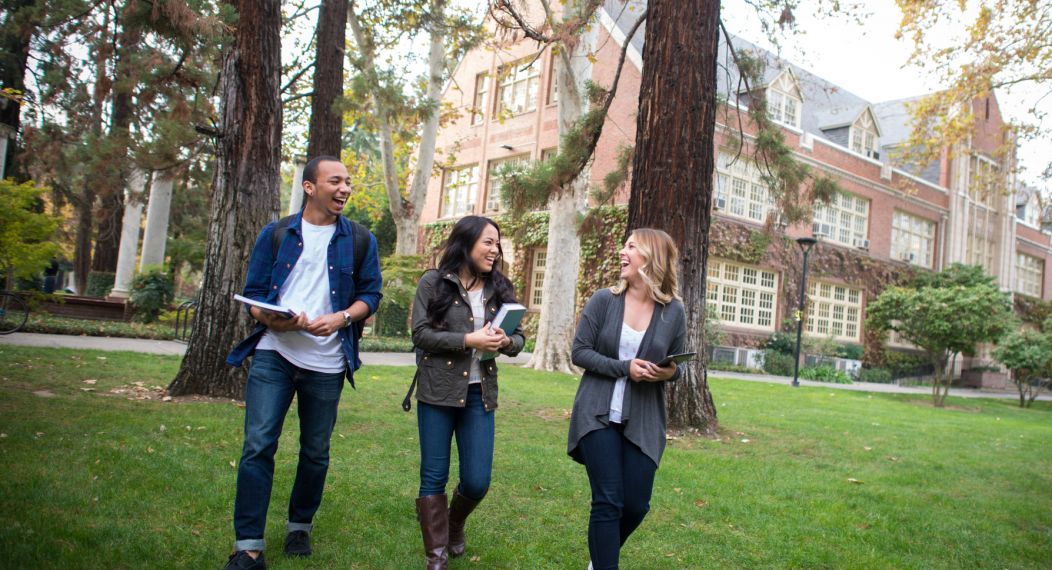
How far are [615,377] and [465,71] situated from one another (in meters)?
27.6

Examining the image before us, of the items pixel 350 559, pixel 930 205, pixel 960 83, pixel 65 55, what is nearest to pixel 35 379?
pixel 350 559

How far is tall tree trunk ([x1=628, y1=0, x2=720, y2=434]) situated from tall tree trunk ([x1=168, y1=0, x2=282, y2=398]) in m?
3.86

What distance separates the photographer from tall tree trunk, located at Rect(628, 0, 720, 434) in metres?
7.61

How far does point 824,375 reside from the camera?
22453 mm

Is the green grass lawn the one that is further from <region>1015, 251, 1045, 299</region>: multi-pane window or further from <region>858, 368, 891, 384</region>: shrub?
<region>1015, 251, 1045, 299</region>: multi-pane window

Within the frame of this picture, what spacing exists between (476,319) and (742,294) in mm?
22009

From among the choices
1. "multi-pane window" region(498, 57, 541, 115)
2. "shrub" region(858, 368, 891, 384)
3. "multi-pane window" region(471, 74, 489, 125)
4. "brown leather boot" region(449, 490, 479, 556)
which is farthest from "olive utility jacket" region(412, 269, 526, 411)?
"multi-pane window" region(471, 74, 489, 125)

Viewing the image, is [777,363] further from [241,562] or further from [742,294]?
[241,562]

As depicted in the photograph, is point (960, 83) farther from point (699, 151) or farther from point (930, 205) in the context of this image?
point (930, 205)

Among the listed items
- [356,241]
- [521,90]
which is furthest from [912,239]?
[356,241]

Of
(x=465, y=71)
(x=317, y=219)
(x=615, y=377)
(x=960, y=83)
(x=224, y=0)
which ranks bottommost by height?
(x=615, y=377)

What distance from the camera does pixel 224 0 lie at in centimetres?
750

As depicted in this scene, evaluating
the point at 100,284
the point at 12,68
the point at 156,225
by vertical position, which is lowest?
the point at 100,284

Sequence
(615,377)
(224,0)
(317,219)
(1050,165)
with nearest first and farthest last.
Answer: (615,377) < (317,219) < (224,0) < (1050,165)
